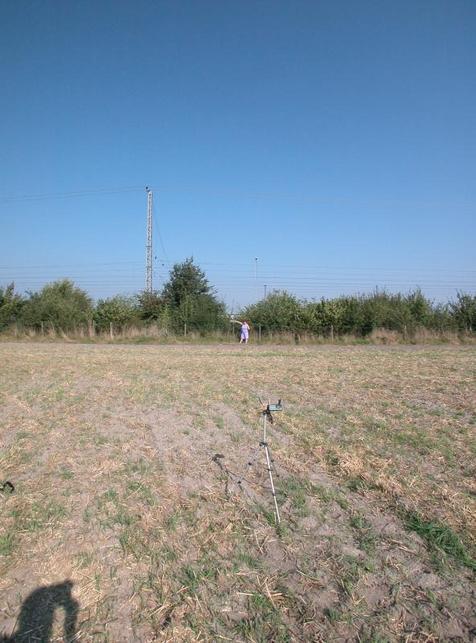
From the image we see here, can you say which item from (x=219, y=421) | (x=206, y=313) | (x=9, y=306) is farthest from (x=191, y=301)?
(x=219, y=421)

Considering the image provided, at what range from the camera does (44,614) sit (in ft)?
7.43

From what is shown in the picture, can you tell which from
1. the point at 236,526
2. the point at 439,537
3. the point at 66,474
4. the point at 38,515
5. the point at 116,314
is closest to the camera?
the point at 439,537

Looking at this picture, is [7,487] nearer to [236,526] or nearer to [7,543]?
[7,543]

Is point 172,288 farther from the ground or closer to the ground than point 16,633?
farther from the ground

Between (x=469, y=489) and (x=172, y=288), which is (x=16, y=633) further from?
(x=172, y=288)

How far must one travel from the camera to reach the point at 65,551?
2.80 metres

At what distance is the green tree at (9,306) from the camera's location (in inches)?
1169

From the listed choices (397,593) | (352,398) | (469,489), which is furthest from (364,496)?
(352,398)

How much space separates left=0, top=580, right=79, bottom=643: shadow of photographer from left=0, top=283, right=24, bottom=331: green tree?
3161 cm

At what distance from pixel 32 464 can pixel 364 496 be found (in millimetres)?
3438

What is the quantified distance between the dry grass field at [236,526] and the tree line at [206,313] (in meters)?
21.1

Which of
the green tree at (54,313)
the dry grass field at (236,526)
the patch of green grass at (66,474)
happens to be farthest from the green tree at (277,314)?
the patch of green grass at (66,474)

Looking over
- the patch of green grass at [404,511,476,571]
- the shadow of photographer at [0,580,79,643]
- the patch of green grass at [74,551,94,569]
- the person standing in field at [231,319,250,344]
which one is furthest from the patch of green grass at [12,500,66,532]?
the person standing in field at [231,319,250,344]

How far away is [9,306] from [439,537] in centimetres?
3265
